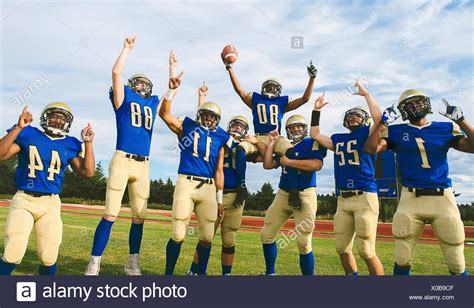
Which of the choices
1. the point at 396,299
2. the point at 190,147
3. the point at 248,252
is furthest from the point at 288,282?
the point at 248,252

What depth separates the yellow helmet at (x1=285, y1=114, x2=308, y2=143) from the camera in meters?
6.35

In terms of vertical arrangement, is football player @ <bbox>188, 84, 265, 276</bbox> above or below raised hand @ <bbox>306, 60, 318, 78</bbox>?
below

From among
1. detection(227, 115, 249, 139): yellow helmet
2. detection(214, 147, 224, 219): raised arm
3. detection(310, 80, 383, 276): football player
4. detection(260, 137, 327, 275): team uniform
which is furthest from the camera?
detection(227, 115, 249, 139): yellow helmet

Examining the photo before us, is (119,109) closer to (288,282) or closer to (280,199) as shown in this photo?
(280,199)

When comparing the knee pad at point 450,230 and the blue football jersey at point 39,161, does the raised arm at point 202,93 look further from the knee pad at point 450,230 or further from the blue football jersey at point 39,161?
the knee pad at point 450,230

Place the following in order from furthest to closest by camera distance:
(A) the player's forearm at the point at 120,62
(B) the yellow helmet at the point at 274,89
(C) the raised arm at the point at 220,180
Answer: (B) the yellow helmet at the point at 274,89
(C) the raised arm at the point at 220,180
(A) the player's forearm at the point at 120,62

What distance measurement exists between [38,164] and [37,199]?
432 mm

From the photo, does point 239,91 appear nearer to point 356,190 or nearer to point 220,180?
point 220,180

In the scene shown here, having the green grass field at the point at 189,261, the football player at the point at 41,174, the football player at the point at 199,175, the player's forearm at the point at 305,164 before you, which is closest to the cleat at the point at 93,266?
the football player at the point at 41,174

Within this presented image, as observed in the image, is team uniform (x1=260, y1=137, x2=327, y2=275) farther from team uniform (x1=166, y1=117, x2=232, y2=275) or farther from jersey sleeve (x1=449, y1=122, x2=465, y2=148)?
jersey sleeve (x1=449, y1=122, x2=465, y2=148)

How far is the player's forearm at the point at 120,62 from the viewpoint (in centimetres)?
558

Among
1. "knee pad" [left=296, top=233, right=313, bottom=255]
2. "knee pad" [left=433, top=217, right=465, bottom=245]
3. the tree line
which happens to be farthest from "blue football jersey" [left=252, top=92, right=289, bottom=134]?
the tree line

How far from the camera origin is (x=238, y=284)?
464 centimetres

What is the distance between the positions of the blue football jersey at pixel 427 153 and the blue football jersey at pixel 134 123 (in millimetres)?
3549
